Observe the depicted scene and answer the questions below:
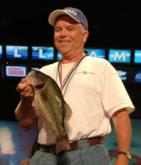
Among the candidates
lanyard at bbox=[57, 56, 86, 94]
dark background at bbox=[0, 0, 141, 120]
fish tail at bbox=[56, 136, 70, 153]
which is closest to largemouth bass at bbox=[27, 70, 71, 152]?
fish tail at bbox=[56, 136, 70, 153]

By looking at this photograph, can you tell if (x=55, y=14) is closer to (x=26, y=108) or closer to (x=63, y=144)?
(x=26, y=108)

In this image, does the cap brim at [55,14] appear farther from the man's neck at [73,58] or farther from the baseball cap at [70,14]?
the man's neck at [73,58]

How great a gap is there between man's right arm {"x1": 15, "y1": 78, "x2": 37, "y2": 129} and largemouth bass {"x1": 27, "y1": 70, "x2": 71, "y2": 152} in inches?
1.2

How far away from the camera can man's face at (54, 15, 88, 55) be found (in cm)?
185

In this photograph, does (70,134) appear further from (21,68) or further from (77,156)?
(21,68)

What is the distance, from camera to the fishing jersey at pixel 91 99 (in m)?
1.78

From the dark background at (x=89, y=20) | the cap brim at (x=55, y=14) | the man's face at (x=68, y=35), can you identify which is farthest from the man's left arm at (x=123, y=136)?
the dark background at (x=89, y=20)

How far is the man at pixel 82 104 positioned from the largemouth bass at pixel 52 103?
0.14ft

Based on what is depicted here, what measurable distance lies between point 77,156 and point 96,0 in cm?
541

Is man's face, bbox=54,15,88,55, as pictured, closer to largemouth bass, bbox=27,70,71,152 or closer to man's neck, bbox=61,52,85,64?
man's neck, bbox=61,52,85,64

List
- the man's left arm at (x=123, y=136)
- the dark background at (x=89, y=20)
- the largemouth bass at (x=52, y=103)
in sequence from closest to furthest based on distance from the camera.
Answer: the largemouth bass at (x=52, y=103), the man's left arm at (x=123, y=136), the dark background at (x=89, y=20)

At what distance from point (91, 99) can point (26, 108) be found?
0.28 meters

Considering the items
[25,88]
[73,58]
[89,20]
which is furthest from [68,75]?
[89,20]

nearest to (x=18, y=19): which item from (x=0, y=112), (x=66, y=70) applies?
(x=0, y=112)
